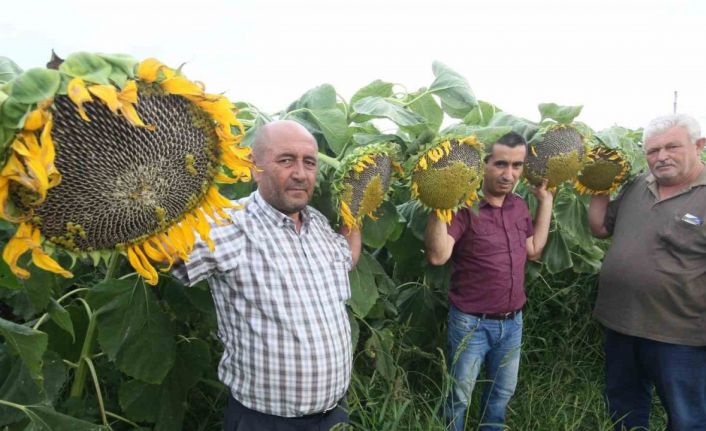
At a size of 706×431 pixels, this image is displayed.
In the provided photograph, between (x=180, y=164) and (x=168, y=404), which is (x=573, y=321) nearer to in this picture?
(x=168, y=404)

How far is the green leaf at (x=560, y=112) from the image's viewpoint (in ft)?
7.72

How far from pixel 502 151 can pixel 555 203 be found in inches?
45.3

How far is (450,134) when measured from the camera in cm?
194

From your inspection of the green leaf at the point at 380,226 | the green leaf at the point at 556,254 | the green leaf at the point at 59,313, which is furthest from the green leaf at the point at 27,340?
the green leaf at the point at 556,254

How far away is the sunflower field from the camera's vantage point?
1009 millimetres

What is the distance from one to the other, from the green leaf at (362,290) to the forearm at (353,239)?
141mm

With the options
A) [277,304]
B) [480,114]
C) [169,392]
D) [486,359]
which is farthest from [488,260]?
[169,392]

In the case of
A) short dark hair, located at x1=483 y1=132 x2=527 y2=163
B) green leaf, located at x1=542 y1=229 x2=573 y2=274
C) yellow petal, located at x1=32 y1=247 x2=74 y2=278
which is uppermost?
yellow petal, located at x1=32 y1=247 x2=74 y2=278

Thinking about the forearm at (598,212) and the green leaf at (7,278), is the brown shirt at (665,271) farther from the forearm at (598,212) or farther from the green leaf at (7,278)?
the green leaf at (7,278)

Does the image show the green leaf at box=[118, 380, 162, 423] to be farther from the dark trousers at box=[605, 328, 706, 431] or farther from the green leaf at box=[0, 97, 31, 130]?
the dark trousers at box=[605, 328, 706, 431]

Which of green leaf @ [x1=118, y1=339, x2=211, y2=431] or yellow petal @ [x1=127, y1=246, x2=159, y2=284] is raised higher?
yellow petal @ [x1=127, y1=246, x2=159, y2=284]

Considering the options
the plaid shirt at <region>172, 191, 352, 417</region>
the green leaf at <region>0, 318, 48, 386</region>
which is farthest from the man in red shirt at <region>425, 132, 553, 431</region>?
the green leaf at <region>0, 318, 48, 386</region>

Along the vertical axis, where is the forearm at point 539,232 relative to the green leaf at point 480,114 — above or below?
below

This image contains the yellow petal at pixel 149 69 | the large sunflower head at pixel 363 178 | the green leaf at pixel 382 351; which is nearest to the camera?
the yellow petal at pixel 149 69
